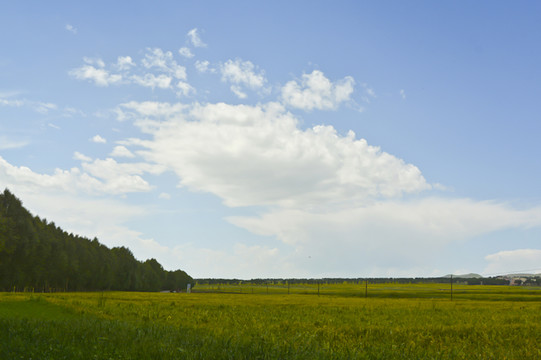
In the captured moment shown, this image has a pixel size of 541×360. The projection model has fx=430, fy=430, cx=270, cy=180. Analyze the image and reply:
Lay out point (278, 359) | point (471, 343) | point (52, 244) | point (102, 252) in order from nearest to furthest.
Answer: point (278, 359), point (471, 343), point (52, 244), point (102, 252)

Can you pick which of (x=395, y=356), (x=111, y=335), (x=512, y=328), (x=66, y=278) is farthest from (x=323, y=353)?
(x=66, y=278)

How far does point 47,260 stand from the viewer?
97.4 meters

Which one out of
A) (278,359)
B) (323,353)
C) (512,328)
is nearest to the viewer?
(278,359)

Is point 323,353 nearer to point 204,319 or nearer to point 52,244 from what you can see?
point 204,319

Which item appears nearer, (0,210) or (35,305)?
(35,305)

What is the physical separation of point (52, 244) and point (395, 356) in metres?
103

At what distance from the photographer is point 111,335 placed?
13961 millimetres

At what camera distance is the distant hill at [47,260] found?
287ft

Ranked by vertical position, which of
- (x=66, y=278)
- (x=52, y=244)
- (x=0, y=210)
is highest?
(x=0, y=210)

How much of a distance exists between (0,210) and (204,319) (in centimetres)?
8388

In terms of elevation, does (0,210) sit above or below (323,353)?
above

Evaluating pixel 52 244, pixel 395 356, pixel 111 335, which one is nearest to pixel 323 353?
pixel 395 356

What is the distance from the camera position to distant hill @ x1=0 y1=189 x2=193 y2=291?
87.6 metres

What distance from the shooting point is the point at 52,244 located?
328 ft
